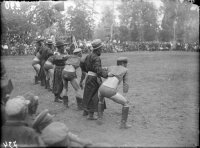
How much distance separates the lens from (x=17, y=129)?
4008 mm

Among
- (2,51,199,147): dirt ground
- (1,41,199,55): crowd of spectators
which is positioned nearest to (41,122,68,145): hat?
(2,51,199,147): dirt ground

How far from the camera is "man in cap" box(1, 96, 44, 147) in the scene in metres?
3.95

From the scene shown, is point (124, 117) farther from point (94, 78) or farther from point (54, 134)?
point (54, 134)

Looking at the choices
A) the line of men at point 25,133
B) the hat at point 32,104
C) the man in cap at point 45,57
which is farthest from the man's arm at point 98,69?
the man in cap at point 45,57

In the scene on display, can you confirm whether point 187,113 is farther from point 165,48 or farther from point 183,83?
point 165,48

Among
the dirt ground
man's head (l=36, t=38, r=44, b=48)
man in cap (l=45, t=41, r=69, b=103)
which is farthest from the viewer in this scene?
Result: man's head (l=36, t=38, r=44, b=48)

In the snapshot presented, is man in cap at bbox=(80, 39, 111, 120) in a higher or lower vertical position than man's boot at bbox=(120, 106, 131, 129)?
higher

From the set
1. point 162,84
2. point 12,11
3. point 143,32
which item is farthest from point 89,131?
point 143,32

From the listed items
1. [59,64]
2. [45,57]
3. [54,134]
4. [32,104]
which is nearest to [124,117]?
[32,104]

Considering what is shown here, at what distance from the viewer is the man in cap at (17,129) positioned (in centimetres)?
395

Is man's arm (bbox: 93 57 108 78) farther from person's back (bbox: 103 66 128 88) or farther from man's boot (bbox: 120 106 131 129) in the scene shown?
man's boot (bbox: 120 106 131 129)

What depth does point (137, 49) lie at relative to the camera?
41.6 m

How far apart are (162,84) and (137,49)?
29986 millimetres

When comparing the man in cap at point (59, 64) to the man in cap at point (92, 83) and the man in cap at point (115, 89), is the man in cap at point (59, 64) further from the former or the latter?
the man in cap at point (115, 89)
